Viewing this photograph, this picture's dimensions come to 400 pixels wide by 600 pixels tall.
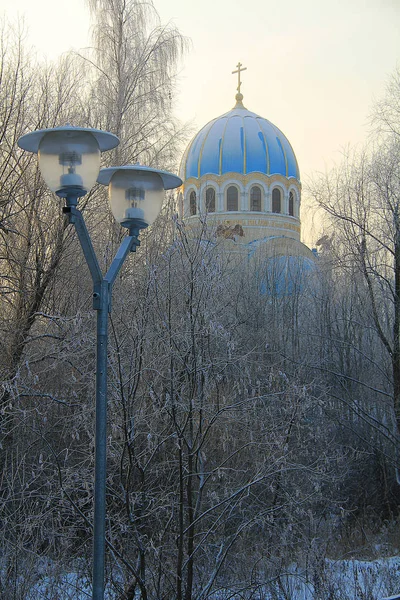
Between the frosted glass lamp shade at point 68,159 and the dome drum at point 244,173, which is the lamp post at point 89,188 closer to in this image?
the frosted glass lamp shade at point 68,159

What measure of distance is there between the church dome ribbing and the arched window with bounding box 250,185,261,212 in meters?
0.80

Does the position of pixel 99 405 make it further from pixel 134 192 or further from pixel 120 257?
pixel 134 192

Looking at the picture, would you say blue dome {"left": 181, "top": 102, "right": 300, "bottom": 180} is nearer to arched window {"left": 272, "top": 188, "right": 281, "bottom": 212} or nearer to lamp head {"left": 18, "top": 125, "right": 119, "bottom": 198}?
arched window {"left": 272, "top": 188, "right": 281, "bottom": 212}

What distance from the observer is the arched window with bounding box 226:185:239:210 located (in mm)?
29031

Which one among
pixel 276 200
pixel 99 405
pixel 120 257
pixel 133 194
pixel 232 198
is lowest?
pixel 99 405

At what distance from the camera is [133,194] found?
464 centimetres

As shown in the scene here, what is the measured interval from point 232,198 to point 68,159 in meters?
25.3

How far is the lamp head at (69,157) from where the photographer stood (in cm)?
414

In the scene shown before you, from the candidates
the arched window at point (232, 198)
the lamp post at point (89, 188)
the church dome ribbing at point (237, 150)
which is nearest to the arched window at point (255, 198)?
the arched window at point (232, 198)

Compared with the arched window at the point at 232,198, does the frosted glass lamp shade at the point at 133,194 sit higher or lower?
lower

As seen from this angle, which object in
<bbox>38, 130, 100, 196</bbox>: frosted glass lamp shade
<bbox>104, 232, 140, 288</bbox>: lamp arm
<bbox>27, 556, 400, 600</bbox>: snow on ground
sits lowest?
<bbox>27, 556, 400, 600</bbox>: snow on ground

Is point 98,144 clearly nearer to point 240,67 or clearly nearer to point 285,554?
point 285,554

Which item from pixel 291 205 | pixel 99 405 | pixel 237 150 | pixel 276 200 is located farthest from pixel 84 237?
pixel 291 205

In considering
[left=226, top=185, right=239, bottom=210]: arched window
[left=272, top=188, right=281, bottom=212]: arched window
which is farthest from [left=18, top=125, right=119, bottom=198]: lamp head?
[left=272, top=188, right=281, bottom=212]: arched window
